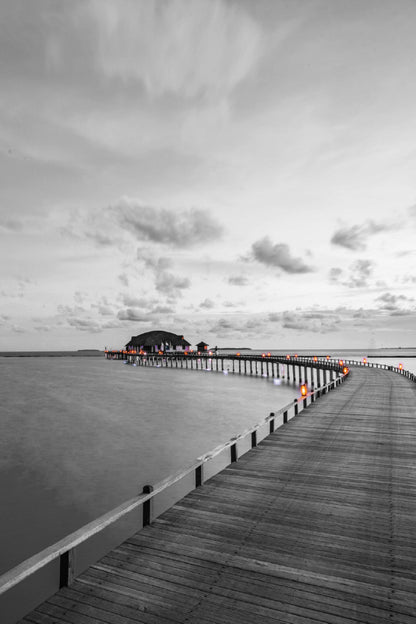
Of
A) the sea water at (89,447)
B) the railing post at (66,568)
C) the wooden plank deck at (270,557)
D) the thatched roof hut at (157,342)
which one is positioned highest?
the thatched roof hut at (157,342)

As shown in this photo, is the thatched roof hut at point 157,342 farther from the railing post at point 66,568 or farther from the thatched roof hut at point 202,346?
the railing post at point 66,568

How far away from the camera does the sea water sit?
42.4 feet

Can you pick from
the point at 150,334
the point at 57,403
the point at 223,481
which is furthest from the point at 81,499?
the point at 150,334

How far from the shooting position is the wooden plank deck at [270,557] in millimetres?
4355

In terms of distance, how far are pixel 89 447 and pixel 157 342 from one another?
152511 millimetres

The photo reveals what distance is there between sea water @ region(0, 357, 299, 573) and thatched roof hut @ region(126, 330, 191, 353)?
125400 mm

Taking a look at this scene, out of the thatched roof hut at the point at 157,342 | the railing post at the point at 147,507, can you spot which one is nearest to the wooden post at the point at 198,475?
the railing post at the point at 147,507

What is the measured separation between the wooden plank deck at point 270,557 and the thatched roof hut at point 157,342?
6257 inches

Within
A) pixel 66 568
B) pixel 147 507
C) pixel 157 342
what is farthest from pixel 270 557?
pixel 157 342

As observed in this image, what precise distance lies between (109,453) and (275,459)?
1296 cm

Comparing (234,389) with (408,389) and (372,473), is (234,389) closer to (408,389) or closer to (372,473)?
(408,389)

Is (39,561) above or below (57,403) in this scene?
above

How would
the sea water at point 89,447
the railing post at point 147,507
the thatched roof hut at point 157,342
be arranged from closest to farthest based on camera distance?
the railing post at point 147,507, the sea water at point 89,447, the thatched roof hut at point 157,342

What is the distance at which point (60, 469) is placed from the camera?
17.9m
